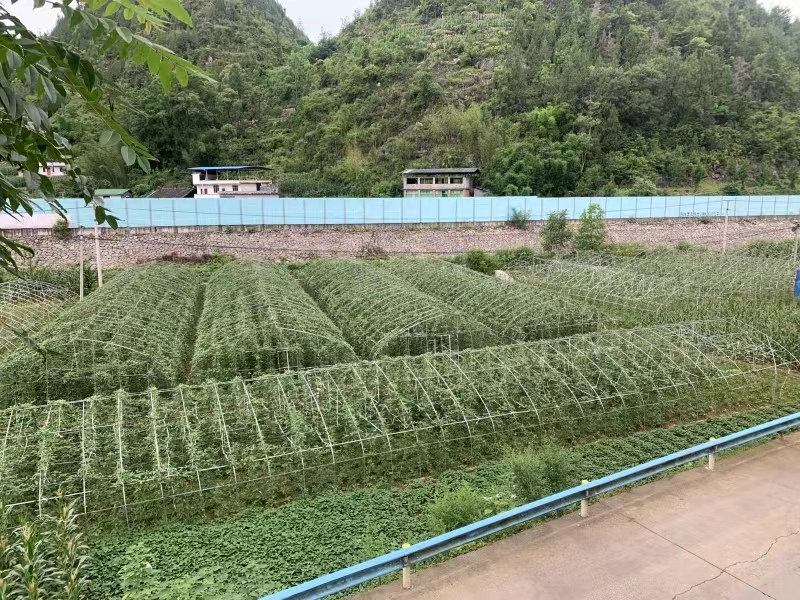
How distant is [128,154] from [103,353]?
1294 cm

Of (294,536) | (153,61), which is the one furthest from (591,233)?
(153,61)

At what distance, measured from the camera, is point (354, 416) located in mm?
9781

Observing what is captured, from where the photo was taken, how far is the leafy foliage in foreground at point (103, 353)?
11.7 m

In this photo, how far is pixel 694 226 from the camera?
41000 mm

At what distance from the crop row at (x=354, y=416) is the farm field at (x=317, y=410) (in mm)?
40

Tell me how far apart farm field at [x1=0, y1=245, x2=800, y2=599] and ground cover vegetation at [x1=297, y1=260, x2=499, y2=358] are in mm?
79

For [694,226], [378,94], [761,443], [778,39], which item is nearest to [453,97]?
[378,94]

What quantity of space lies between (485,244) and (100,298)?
81.7 ft

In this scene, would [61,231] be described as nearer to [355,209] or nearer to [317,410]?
[355,209]

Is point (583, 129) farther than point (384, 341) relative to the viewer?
Yes

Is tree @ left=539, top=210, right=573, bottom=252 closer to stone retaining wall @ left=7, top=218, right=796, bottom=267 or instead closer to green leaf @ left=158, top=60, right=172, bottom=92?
stone retaining wall @ left=7, top=218, right=796, bottom=267

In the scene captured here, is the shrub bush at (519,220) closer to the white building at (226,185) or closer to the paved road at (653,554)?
the white building at (226,185)

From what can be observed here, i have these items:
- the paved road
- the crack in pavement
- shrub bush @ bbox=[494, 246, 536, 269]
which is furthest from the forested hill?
the crack in pavement

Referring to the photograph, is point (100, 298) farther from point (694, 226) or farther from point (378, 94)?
point (378, 94)
